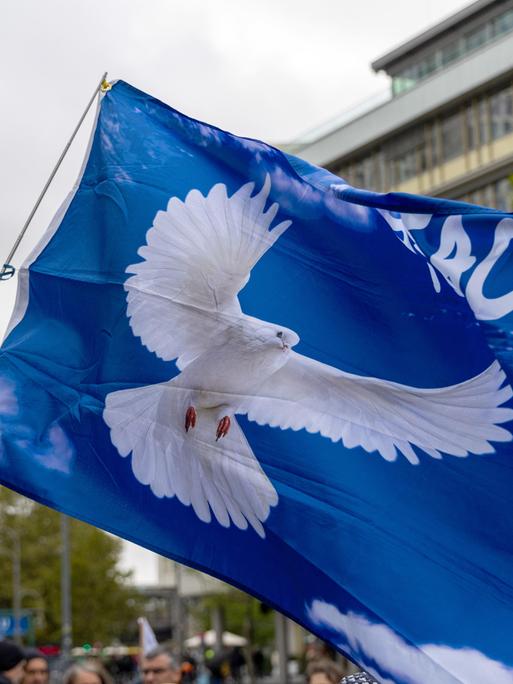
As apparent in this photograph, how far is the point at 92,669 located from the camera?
777 cm

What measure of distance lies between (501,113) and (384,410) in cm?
4517

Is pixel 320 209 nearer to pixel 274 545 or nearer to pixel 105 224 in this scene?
pixel 105 224

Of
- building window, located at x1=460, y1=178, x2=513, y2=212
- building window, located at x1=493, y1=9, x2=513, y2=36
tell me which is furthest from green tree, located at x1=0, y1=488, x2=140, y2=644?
building window, located at x1=493, y1=9, x2=513, y2=36

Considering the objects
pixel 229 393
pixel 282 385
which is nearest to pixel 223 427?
pixel 229 393

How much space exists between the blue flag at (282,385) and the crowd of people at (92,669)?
121 centimetres

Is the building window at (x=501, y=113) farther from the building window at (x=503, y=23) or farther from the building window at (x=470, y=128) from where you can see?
the building window at (x=503, y=23)

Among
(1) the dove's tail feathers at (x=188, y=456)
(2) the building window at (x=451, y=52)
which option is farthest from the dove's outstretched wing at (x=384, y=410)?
(2) the building window at (x=451, y=52)

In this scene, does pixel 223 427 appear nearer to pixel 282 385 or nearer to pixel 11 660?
pixel 282 385

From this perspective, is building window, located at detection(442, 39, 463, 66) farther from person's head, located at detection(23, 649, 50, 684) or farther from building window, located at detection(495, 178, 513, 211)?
person's head, located at detection(23, 649, 50, 684)

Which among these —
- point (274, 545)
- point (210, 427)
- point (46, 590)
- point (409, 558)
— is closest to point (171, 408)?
point (210, 427)

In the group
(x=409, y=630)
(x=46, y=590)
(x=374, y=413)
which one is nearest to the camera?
(x=409, y=630)

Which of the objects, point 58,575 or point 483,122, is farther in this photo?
point 58,575

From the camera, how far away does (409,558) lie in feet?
17.5

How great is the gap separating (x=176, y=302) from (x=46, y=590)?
287 ft
